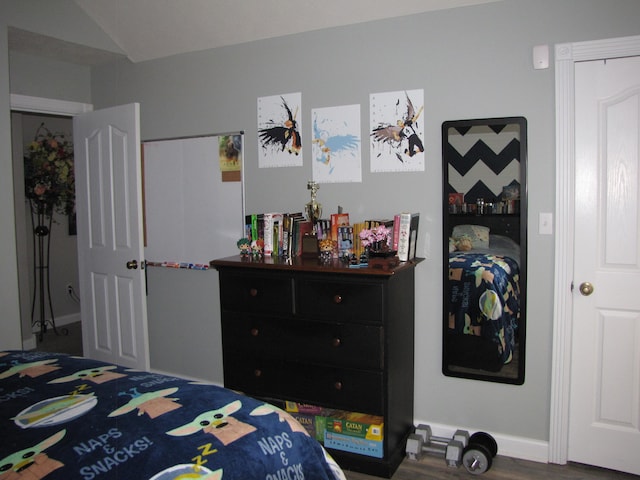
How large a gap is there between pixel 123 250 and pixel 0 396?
2.10 metres

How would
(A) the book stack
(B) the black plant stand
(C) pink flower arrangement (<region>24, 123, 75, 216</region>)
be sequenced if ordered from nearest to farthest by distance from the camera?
(A) the book stack < (C) pink flower arrangement (<region>24, 123, 75, 216</region>) < (B) the black plant stand

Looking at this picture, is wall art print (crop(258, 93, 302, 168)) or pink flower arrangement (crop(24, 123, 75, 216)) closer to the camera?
wall art print (crop(258, 93, 302, 168))

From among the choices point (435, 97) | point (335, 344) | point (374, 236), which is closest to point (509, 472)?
point (335, 344)

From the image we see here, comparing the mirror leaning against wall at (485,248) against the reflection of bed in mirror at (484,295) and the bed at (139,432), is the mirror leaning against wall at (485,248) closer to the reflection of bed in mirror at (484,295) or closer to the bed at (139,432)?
the reflection of bed in mirror at (484,295)

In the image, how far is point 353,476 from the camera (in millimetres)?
2432

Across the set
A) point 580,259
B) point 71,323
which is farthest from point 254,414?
point 71,323

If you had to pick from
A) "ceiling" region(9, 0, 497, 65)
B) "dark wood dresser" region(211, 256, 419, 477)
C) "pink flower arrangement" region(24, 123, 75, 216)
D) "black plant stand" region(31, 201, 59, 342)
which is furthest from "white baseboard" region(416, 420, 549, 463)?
"pink flower arrangement" region(24, 123, 75, 216)

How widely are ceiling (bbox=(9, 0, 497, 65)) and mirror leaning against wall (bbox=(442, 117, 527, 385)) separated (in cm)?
72

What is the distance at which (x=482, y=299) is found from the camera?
2.57 m

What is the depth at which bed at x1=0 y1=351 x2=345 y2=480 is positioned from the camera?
108cm

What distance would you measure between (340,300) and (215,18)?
1.90 meters

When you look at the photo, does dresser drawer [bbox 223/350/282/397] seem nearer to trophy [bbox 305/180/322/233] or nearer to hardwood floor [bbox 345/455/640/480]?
hardwood floor [bbox 345/455/640/480]

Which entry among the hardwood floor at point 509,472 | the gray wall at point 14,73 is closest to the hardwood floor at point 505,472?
the hardwood floor at point 509,472

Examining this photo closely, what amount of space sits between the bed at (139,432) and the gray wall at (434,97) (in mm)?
1482
